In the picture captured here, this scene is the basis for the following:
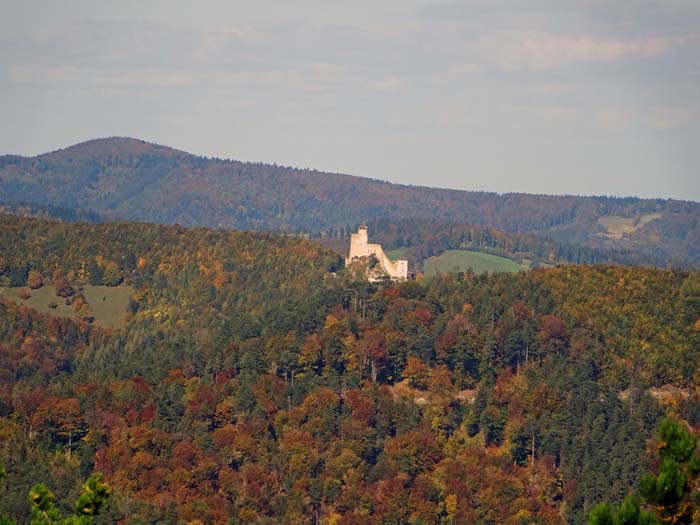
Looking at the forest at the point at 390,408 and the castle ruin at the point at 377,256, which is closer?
the forest at the point at 390,408

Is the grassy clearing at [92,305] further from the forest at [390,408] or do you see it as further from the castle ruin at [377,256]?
the forest at [390,408]

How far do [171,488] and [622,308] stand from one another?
46493 mm

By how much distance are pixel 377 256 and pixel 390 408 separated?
58.8 metres

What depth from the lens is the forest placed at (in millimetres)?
109000

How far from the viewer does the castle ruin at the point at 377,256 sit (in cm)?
17338

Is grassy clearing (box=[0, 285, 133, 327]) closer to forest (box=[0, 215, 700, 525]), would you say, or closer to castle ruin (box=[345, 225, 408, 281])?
castle ruin (box=[345, 225, 408, 281])

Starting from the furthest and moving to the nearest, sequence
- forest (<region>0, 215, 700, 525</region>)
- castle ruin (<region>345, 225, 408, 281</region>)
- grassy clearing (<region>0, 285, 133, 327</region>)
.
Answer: grassy clearing (<region>0, 285, 133, 327</region>) < castle ruin (<region>345, 225, 408, 281</region>) < forest (<region>0, 215, 700, 525</region>)

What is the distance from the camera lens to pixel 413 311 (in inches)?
5605

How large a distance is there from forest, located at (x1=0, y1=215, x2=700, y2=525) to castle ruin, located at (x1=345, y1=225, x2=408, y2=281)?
15266 mm

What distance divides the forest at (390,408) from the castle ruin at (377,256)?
15266mm

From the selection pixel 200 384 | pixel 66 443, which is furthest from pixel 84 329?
pixel 66 443

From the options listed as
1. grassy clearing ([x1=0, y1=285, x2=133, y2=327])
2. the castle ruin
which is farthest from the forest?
grassy clearing ([x1=0, y1=285, x2=133, y2=327])

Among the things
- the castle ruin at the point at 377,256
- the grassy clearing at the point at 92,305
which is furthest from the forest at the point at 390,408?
the grassy clearing at the point at 92,305

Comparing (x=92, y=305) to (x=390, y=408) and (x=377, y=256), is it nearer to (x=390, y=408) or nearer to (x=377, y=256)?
(x=377, y=256)
